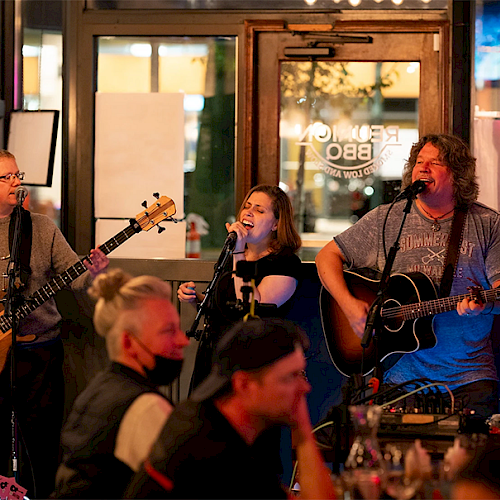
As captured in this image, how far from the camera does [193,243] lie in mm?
4766

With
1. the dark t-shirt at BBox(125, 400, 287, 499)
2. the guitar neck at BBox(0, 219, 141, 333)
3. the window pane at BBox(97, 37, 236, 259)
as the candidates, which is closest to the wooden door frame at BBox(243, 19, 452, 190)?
the window pane at BBox(97, 37, 236, 259)

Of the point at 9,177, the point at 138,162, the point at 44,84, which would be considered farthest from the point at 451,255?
the point at 44,84

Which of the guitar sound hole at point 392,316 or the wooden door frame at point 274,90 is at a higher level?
the wooden door frame at point 274,90

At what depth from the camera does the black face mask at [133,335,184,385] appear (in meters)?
1.70

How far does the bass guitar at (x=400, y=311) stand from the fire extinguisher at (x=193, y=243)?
4.21 ft

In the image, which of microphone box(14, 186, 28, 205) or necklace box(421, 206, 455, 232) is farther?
microphone box(14, 186, 28, 205)

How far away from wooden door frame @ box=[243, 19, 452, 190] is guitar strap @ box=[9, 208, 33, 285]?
4.47 feet

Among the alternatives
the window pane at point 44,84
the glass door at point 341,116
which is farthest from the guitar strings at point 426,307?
the window pane at point 44,84

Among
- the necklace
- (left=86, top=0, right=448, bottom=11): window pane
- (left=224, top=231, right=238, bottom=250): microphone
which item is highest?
(left=86, top=0, right=448, bottom=11): window pane

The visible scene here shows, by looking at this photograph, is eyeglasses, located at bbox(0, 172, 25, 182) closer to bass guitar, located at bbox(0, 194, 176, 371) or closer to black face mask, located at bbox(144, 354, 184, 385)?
bass guitar, located at bbox(0, 194, 176, 371)

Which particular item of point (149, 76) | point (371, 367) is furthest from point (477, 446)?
point (149, 76)

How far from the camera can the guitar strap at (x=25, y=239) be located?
4.02 m

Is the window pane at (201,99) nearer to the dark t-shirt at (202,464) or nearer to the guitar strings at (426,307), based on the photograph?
the guitar strings at (426,307)

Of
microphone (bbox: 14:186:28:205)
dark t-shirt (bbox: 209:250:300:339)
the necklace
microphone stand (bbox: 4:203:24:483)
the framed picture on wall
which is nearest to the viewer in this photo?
dark t-shirt (bbox: 209:250:300:339)
